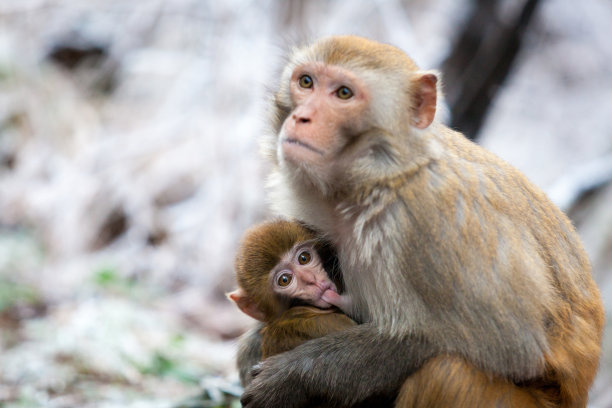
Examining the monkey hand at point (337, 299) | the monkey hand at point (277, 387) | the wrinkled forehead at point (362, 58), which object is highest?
the wrinkled forehead at point (362, 58)

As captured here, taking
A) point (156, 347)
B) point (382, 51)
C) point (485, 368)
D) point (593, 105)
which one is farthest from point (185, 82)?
point (485, 368)

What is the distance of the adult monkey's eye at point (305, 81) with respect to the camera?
3.46 m

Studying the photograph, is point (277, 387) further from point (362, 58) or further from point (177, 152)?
point (177, 152)

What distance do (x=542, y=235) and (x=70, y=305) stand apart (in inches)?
217

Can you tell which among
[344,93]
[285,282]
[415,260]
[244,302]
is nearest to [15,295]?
[244,302]

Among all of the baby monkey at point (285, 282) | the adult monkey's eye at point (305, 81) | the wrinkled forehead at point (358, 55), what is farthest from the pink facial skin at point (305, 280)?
the wrinkled forehead at point (358, 55)

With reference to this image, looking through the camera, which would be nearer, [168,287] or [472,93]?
[472,93]

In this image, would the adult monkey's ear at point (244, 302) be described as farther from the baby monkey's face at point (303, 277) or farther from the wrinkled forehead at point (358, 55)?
the wrinkled forehead at point (358, 55)

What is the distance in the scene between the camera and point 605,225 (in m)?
6.57

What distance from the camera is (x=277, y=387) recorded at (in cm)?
346

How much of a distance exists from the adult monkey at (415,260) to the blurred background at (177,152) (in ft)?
6.07

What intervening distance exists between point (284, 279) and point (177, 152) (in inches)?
240

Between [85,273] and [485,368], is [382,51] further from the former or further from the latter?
[85,273]

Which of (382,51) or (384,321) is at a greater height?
(382,51)
